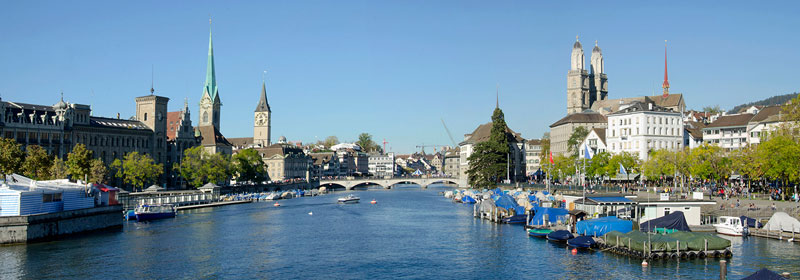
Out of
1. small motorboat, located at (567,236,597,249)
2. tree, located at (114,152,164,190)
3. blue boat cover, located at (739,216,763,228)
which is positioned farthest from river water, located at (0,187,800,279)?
tree, located at (114,152,164,190)

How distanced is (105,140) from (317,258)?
8608cm

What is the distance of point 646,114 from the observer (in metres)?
120

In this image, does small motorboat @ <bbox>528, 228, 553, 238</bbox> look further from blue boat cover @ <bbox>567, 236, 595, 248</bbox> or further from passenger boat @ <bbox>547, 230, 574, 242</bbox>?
blue boat cover @ <bbox>567, 236, 595, 248</bbox>

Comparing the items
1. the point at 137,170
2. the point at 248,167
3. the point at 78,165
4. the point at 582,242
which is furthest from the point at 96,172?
the point at 582,242

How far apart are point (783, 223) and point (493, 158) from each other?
77.9 meters

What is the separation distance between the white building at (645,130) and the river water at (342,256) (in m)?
51.8

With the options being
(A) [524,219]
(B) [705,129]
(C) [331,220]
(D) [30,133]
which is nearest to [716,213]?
(A) [524,219]

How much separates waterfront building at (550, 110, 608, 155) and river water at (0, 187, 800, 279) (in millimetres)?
90405

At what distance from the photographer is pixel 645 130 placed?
120m

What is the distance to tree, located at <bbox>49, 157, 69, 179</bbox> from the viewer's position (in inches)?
3588

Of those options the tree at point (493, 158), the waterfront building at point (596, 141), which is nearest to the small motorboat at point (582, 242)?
the waterfront building at point (596, 141)

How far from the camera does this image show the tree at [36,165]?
85.7m

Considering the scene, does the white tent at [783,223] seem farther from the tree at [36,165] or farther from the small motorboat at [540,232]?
the tree at [36,165]

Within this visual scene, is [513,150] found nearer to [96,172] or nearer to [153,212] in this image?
[96,172]
